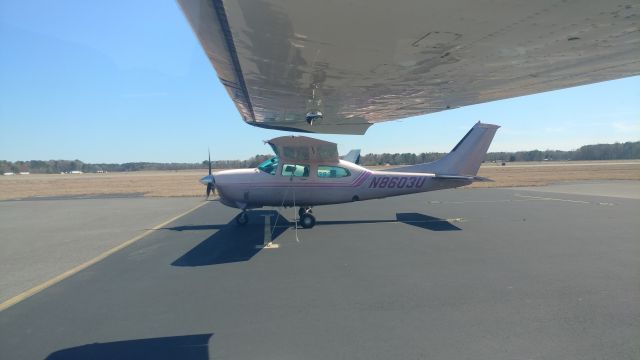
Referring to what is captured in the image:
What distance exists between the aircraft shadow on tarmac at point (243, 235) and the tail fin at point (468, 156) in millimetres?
1895

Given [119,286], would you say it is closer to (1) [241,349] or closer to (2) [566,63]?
(1) [241,349]

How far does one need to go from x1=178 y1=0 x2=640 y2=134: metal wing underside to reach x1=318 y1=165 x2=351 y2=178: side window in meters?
4.21

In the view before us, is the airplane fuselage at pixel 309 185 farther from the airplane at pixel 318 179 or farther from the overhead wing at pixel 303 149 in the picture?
the overhead wing at pixel 303 149

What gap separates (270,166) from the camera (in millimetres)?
10750

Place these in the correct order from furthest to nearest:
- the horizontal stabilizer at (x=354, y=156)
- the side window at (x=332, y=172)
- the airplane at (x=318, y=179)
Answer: the horizontal stabilizer at (x=354, y=156) → the side window at (x=332, y=172) → the airplane at (x=318, y=179)

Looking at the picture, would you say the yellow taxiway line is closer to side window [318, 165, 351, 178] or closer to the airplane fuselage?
the airplane fuselage

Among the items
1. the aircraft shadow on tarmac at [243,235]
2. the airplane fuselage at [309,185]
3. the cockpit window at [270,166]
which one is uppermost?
the cockpit window at [270,166]

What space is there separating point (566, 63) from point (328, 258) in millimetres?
5438

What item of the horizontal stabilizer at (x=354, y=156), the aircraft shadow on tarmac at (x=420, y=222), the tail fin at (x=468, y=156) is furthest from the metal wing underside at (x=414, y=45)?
the horizontal stabilizer at (x=354, y=156)

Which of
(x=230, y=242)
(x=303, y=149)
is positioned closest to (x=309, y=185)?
A: (x=303, y=149)

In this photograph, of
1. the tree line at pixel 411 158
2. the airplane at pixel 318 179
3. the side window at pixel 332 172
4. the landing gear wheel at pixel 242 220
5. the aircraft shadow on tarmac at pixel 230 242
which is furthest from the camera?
the tree line at pixel 411 158

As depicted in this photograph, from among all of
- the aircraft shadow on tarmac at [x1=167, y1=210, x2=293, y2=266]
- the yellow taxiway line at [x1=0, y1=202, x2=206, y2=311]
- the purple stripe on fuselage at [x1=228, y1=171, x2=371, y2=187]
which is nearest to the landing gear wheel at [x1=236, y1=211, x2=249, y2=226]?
the aircraft shadow on tarmac at [x1=167, y1=210, x2=293, y2=266]

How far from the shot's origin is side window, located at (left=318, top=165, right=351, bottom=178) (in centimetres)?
1084

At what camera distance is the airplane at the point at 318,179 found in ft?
34.7
